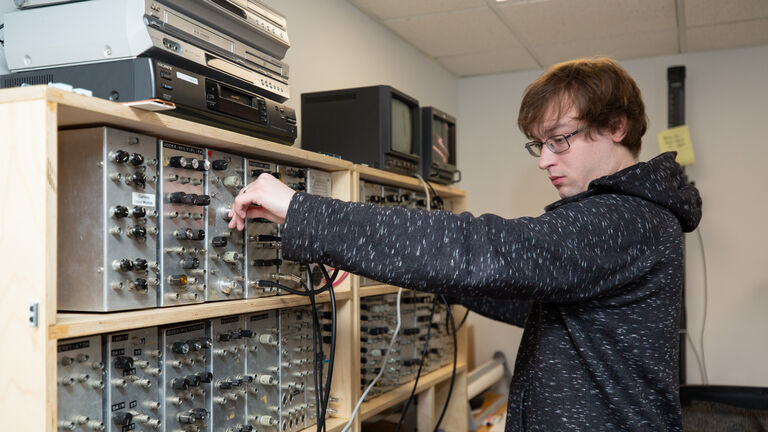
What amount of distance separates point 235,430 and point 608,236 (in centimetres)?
83

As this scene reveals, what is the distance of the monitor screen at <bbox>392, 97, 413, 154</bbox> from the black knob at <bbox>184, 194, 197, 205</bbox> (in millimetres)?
938

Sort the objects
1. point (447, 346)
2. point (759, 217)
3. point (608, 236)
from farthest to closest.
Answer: point (759, 217), point (447, 346), point (608, 236)

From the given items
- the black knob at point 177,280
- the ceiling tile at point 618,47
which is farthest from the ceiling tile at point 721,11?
the black knob at point 177,280

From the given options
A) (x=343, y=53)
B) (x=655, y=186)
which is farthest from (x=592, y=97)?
(x=343, y=53)

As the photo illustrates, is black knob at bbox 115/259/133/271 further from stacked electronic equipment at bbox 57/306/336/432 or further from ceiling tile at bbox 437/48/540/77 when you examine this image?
ceiling tile at bbox 437/48/540/77

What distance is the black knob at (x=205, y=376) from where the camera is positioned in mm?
1217

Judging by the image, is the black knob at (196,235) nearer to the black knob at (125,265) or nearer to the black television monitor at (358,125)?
the black knob at (125,265)

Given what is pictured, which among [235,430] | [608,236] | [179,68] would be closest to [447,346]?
[235,430]

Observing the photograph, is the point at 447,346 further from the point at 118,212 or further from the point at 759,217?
the point at 759,217

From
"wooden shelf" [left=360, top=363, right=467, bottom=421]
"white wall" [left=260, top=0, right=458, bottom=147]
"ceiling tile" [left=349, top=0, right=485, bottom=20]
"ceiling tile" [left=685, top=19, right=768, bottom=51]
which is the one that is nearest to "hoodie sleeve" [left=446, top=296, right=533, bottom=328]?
"wooden shelf" [left=360, top=363, right=467, bottom=421]

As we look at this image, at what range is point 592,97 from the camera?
127 cm

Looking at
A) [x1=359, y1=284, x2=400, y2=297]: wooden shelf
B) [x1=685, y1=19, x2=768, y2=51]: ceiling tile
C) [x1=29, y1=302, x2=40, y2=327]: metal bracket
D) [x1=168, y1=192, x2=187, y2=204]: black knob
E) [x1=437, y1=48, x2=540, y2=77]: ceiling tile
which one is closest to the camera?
[x1=29, y1=302, x2=40, y2=327]: metal bracket

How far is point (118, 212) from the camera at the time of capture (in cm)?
104

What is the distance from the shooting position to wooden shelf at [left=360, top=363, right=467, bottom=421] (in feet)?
6.10
